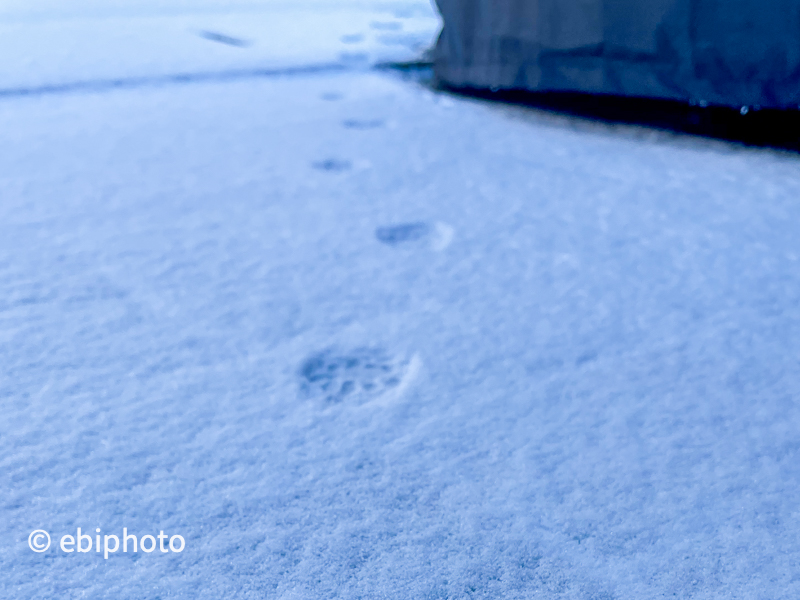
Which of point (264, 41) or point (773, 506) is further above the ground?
point (264, 41)

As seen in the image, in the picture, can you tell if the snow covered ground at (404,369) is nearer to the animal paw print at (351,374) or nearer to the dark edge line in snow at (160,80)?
the animal paw print at (351,374)

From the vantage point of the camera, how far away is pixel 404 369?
699mm

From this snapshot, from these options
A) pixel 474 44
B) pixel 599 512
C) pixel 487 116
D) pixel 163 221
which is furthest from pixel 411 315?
pixel 474 44

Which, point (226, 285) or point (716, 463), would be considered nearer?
point (716, 463)

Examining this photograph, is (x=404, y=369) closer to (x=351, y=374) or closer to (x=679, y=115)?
(x=351, y=374)

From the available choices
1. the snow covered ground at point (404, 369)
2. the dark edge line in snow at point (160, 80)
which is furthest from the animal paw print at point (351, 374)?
the dark edge line in snow at point (160, 80)

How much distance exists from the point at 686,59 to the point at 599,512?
3.59 ft

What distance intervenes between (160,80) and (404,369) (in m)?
1.78

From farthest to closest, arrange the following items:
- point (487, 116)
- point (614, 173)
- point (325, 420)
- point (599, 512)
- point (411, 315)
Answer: point (487, 116)
point (614, 173)
point (411, 315)
point (325, 420)
point (599, 512)

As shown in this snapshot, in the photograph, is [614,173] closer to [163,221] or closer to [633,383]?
[633,383]

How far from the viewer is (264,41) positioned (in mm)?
2809

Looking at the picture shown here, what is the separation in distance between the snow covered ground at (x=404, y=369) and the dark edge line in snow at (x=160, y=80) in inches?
24.4

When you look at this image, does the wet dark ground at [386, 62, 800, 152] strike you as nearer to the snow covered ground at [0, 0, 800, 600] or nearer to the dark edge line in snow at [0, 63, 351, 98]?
the snow covered ground at [0, 0, 800, 600]

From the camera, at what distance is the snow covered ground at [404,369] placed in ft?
1.59
